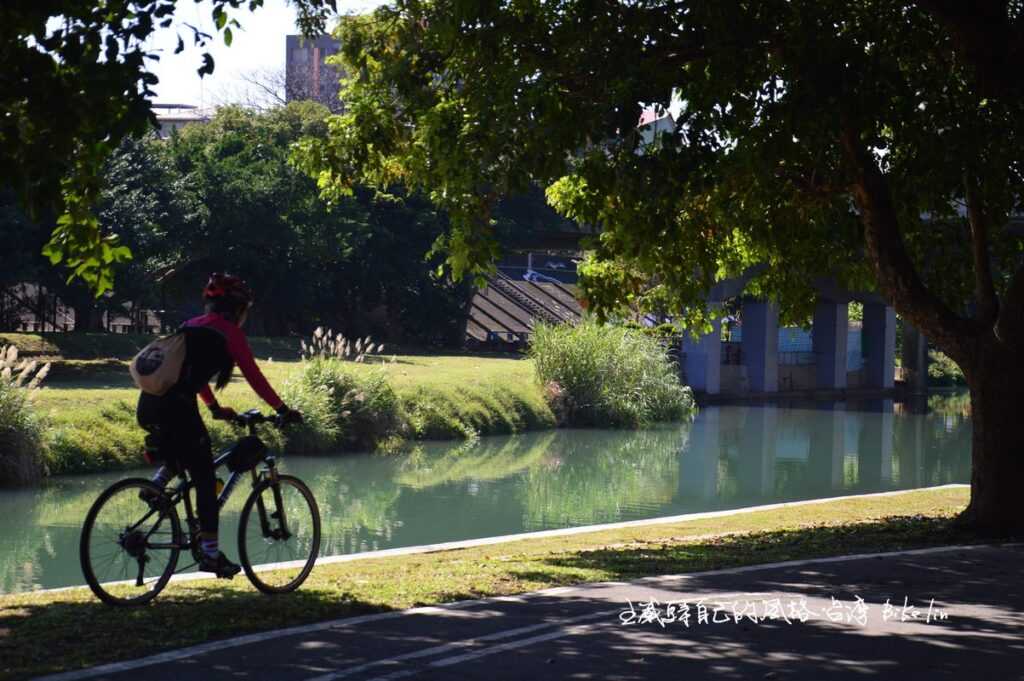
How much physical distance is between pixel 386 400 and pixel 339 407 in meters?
1.59

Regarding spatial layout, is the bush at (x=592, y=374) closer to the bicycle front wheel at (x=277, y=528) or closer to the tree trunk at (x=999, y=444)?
the tree trunk at (x=999, y=444)

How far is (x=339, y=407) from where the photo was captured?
1179 inches

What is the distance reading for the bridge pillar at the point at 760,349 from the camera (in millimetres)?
56438

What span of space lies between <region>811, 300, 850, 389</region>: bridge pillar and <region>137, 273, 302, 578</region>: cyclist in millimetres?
54031

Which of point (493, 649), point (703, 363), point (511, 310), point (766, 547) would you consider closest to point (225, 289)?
point (493, 649)

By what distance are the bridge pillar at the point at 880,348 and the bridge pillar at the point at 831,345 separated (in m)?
3.60

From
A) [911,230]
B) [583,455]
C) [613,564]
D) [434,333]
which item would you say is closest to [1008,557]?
[613,564]

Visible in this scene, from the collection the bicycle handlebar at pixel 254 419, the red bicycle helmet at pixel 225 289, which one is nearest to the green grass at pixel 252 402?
the bicycle handlebar at pixel 254 419

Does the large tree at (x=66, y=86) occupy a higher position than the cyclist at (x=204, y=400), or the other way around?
the large tree at (x=66, y=86)

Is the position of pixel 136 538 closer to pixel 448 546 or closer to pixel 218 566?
pixel 218 566

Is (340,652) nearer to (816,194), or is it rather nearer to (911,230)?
(816,194)

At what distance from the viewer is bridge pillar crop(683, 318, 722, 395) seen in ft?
173

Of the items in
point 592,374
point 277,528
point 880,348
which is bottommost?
point 277,528

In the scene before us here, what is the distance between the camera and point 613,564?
11352mm
